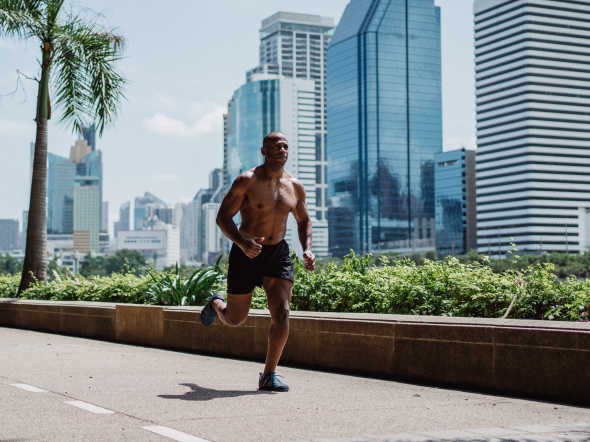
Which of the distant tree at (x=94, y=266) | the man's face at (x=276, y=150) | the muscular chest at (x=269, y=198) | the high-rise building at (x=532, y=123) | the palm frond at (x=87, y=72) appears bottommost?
the distant tree at (x=94, y=266)

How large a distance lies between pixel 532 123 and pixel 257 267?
179156 mm

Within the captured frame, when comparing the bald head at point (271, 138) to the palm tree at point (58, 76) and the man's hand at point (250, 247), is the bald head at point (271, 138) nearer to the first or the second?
the man's hand at point (250, 247)

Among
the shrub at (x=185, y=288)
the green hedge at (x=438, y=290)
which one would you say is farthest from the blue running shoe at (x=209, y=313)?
the shrub at (x=185, y=288)

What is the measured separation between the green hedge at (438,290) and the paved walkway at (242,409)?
58.0 inches

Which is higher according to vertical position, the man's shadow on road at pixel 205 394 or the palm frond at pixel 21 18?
the palm frond at pixel 21 18

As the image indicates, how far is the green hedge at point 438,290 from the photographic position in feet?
24.6

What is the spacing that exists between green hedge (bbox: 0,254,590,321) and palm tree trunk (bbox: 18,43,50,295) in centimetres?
789

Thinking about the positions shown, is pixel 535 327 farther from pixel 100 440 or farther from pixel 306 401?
pixel 100 440

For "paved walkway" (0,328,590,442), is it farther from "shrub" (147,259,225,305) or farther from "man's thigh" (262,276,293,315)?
"shrub" (147,259,225,305)

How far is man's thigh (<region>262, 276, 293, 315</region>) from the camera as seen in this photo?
626cm

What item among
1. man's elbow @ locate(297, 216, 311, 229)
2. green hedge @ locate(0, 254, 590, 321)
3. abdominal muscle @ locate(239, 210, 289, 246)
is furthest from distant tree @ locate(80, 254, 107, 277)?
abdominal muscle @ locate(239, 210, 289, 246)

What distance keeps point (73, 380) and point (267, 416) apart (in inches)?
95.4

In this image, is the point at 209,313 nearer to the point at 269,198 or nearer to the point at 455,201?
the point at 269,198

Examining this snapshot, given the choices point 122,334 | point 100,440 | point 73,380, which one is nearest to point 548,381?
point 100,440
